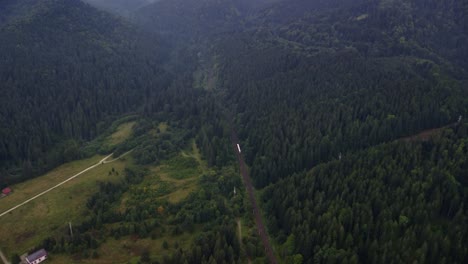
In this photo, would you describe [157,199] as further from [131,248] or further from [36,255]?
[36,255]

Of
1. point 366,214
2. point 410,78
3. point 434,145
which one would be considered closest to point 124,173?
point 366,214

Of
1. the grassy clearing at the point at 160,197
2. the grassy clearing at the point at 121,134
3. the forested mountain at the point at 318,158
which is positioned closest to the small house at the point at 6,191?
the forested mountain at the point at 318,158

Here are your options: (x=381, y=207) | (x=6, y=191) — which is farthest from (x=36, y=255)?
(x=381, y=207)

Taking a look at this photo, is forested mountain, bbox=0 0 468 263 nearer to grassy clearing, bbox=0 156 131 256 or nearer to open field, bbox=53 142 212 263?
open field, bbox=53 142 212 263

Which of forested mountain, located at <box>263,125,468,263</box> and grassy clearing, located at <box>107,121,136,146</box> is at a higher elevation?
grassy clearing, located at <box>107,121,136,146</box>

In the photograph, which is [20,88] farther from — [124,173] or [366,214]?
[366,214]

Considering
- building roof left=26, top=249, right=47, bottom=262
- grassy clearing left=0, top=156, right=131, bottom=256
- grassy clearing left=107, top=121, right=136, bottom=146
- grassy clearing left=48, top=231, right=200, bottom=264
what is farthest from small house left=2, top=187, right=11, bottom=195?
grassy clearing left=48, top=231, right=200, bottom=264

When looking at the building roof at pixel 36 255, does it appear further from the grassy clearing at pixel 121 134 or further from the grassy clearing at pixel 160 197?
the grassy clearing at pixel 121 134
